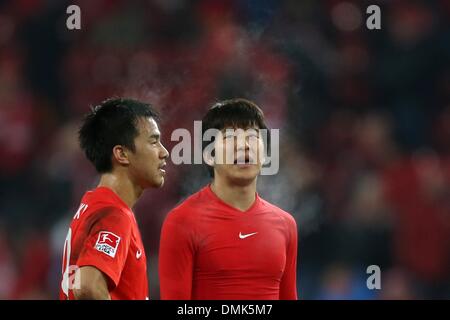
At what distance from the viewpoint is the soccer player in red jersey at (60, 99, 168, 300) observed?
2559 mm

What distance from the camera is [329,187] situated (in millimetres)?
5348

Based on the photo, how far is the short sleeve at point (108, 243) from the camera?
2553 mm

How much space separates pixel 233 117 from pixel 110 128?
44 centimetres

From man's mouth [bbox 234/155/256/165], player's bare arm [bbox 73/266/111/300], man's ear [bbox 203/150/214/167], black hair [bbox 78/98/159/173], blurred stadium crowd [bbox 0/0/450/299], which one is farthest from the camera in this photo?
blurred stadium crowd [bbox 0/0/450/299]

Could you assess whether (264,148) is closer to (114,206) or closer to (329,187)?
(114,206)

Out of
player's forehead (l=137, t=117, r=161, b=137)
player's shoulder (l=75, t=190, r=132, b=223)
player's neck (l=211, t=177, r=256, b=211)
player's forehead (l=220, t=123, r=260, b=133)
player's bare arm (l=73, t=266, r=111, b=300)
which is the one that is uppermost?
player's forehead (l=137, t=117, r=161, b=137)

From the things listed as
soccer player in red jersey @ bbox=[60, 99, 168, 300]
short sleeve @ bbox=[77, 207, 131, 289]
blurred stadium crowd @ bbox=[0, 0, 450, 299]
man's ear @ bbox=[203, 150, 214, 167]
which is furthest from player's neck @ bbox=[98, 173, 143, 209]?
blurred stadium crowd @ bbox=[0, 0, 450, 299]

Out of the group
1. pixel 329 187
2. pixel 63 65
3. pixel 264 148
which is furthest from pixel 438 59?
pixel 264 148

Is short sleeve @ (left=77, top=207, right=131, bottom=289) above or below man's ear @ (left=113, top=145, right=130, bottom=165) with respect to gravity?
below

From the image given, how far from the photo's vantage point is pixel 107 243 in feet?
8.43

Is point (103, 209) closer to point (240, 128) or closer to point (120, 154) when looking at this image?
point (120, 154)

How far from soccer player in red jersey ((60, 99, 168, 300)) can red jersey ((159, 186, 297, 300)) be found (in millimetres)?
126

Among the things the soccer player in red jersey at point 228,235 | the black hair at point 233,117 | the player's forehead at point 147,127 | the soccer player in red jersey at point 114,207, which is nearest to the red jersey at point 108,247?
the soccer player in red jersey at point 114,207

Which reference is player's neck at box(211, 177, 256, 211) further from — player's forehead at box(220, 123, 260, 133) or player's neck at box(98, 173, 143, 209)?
player's neck at box(98, 173, 143, 209)
